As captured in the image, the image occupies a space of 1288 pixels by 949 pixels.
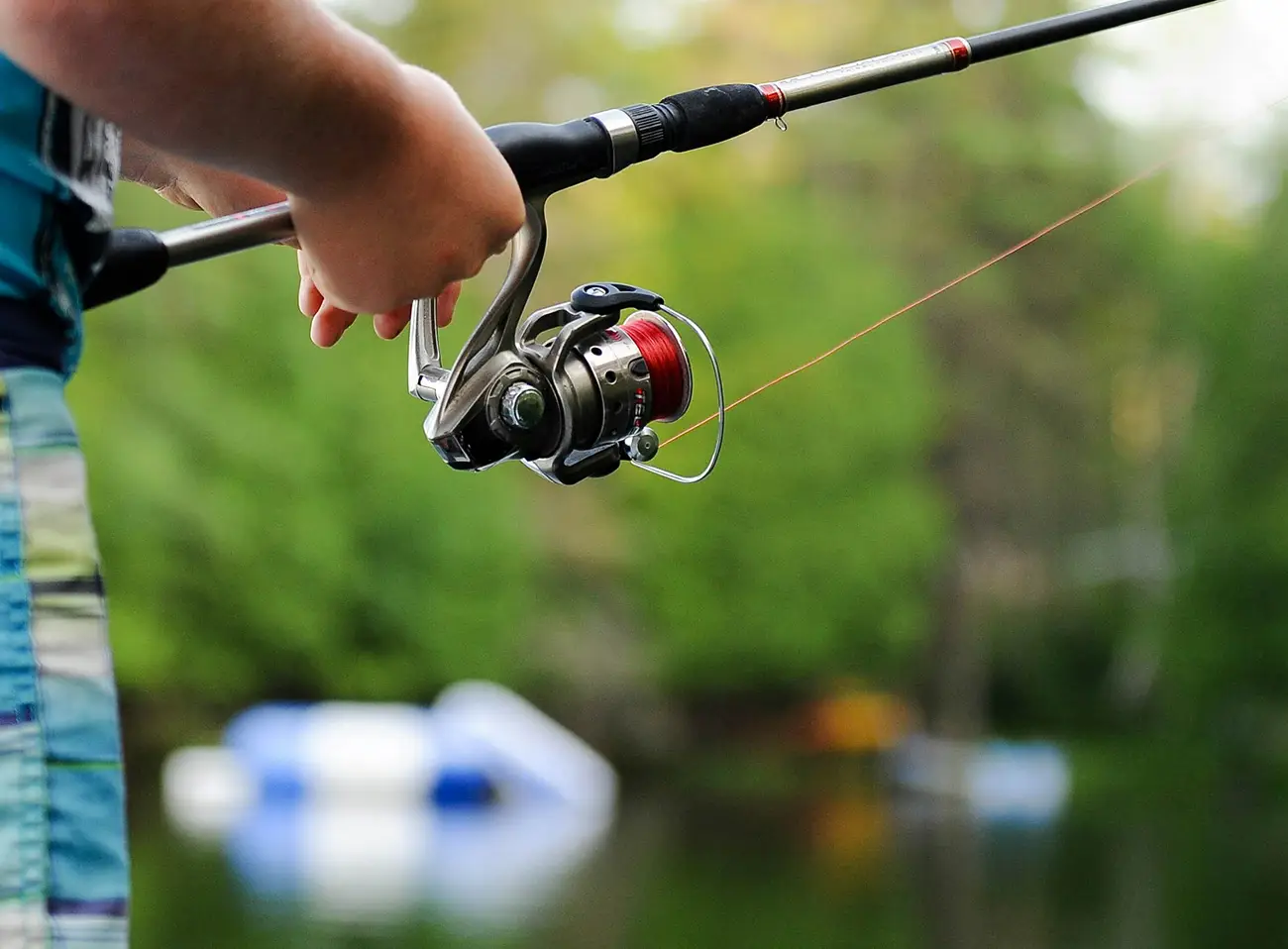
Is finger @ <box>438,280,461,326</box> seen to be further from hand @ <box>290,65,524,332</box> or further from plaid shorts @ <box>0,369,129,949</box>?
plaid shorts @ <box>0,369,129,949</box>

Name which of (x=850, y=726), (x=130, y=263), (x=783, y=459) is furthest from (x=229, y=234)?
(x=850, y=726)

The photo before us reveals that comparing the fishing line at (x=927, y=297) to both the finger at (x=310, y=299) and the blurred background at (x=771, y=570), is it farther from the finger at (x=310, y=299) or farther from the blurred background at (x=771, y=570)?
the blurred background at (x=771, y=570)

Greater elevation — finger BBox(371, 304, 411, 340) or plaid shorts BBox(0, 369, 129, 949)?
finger BBox(371, 304, 411, 340)

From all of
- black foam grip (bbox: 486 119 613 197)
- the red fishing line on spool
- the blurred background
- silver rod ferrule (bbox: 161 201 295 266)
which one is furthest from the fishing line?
the blurred background

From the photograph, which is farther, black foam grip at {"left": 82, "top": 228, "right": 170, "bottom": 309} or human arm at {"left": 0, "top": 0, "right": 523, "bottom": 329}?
black foam grip at {"left": 82, "top": 228, "right": 170, "bottom": 309}

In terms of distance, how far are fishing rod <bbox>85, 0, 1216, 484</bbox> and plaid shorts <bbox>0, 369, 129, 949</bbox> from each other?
221 mm

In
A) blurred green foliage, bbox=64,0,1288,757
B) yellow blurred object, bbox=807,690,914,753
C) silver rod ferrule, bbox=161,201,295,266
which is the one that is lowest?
yellow blurred object, bbox=807,690,914,753

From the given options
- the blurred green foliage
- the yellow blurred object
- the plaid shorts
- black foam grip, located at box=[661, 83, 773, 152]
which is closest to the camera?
the plaid shorts

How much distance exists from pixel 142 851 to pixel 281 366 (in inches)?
324

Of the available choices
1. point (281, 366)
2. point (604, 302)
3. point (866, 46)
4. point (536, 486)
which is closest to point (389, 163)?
point (604, 302)

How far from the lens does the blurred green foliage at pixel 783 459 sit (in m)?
18.4

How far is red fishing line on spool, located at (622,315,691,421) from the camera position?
46.6 inches

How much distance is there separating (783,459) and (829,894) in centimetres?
1318

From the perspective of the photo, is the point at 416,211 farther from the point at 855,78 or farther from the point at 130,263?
the point at 855,78
